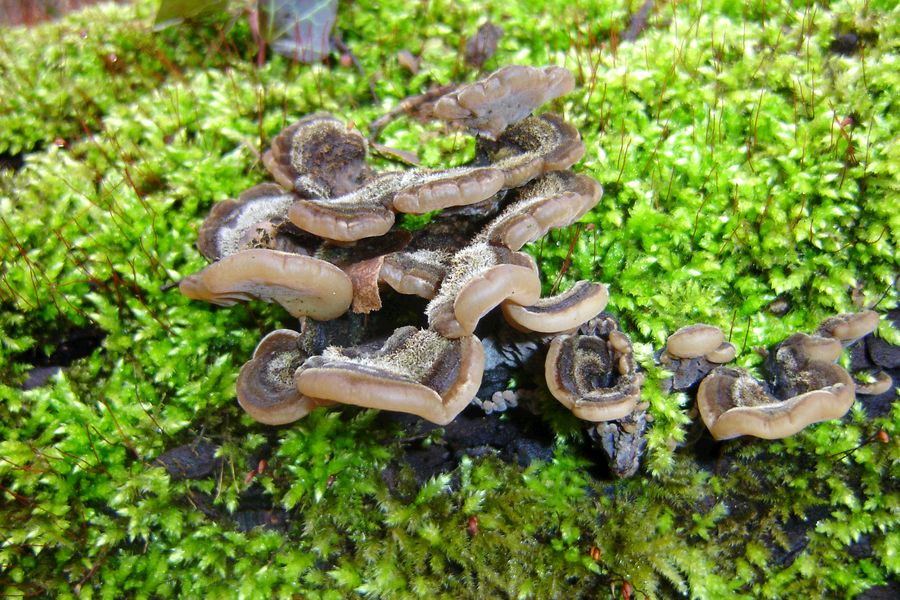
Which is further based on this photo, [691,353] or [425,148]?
[425,148]

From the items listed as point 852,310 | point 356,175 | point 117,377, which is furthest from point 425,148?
point 852,310

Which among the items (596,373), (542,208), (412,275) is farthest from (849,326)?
(412,275)

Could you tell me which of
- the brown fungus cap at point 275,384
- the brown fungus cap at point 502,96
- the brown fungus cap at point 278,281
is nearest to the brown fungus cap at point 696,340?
the brown fungus cap at point 502,96

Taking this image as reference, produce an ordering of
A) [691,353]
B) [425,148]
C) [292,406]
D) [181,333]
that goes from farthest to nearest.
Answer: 1. [425,148]
2. [181,333]
3. [691,353]
4. [292,406]

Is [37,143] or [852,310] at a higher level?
[37,143]

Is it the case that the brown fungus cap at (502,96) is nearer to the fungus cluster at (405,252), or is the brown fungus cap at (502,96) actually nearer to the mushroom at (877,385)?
the fungus cluster at (405,252)

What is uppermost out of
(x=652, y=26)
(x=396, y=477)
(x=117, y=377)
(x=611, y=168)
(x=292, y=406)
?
(x=652, y=26)

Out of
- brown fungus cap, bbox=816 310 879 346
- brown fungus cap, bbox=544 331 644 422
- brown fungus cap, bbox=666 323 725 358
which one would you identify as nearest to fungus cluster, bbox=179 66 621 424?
brown fungus cap, bbox=544 331 644 422

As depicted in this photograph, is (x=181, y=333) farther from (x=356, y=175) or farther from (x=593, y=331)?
(x=593, y=331)
